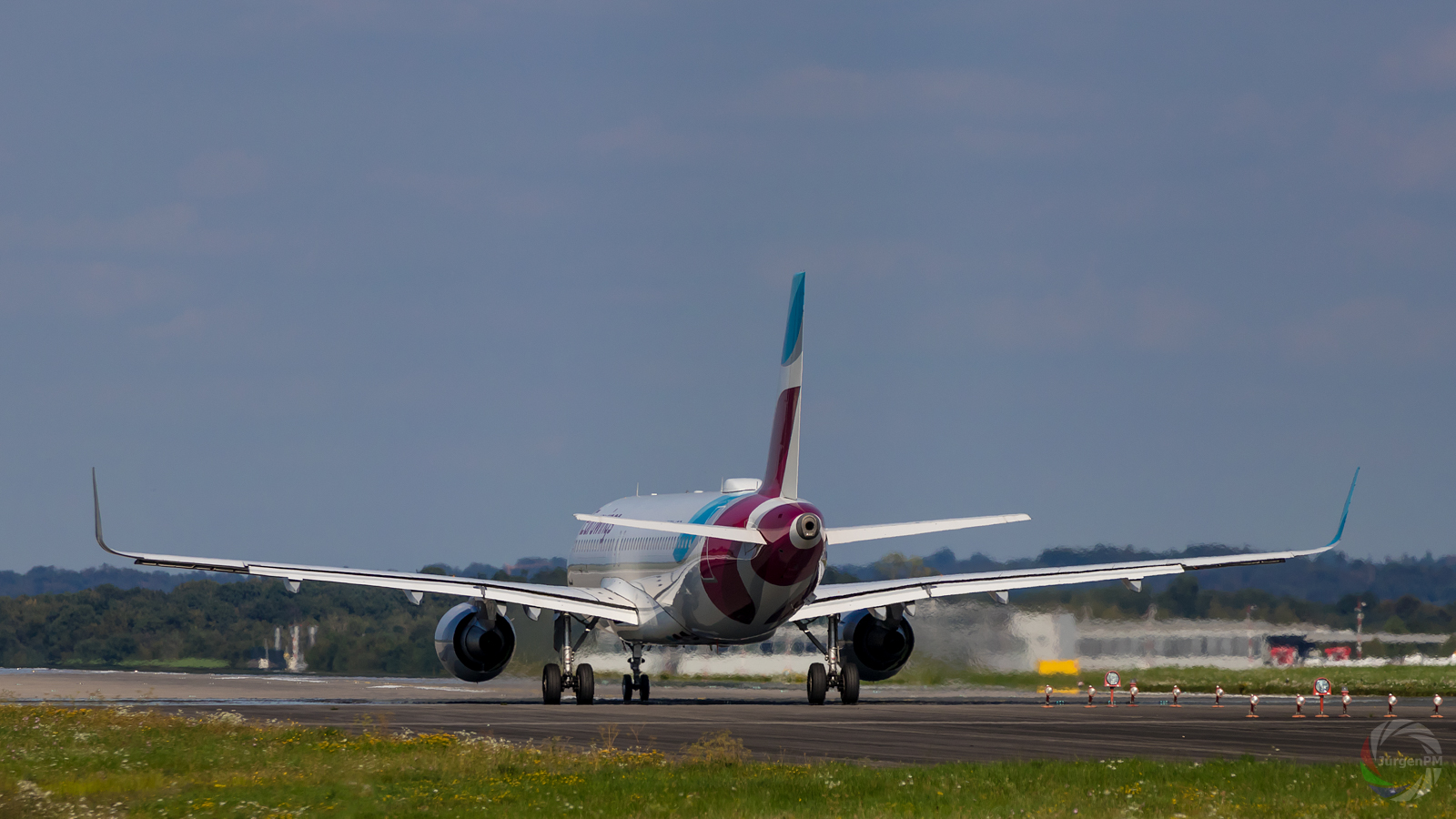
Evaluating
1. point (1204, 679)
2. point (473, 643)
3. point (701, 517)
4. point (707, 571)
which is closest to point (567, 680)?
point (473, 643)

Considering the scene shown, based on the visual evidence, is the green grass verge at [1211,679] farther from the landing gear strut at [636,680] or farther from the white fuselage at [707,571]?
the white fuselage at [707,571]

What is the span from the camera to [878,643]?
46656mm

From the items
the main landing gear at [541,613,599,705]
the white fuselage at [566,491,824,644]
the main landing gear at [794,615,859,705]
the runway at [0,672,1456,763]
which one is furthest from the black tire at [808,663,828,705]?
the main landing gear at [541,613,599,705]

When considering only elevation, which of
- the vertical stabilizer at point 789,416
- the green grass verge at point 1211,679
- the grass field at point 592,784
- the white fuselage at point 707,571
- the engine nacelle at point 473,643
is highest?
the vertical stabilizer at point 789,416

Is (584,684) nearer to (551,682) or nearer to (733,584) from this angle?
(551,682)

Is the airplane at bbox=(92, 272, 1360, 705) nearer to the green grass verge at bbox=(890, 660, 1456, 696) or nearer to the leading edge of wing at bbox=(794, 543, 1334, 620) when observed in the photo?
the leading edge of wing at bbox=(794, 543, 1334, 620)

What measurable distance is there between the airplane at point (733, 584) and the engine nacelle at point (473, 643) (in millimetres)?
33

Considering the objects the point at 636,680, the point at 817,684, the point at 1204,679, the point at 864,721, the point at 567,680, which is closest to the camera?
the point at 864,721

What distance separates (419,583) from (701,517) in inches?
271

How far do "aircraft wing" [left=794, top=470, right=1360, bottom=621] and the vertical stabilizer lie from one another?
4446 millimetres

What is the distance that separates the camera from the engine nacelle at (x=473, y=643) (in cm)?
4625

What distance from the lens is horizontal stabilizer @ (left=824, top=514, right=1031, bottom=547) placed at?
38812mm

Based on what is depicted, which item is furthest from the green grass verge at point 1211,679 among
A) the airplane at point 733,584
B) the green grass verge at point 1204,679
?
the airplane at point 733,584

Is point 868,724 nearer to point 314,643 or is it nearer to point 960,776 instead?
point 960,776
